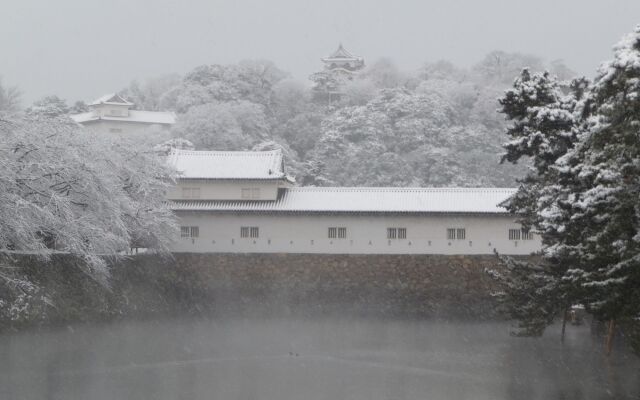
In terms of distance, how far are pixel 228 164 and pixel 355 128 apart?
1715 centimetres

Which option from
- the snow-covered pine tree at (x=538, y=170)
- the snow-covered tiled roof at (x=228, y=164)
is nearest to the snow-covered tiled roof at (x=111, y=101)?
the snow-covered tiled roof at (x=228, y=164)

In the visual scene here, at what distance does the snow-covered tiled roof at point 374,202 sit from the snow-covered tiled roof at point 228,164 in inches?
32.5

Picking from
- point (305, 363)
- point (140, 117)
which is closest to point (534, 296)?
point (305, 363)

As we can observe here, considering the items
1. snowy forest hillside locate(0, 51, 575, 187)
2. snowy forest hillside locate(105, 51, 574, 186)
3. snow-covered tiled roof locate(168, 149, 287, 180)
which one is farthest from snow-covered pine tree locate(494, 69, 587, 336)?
snowy forest hillside locate(105, 51, 574, 186)

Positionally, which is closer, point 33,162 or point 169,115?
point 33,162

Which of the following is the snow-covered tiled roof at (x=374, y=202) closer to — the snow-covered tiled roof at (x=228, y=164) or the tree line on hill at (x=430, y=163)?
the snow-covered tiled roof at (x=228, y=164)

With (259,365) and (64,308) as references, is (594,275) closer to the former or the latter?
(259,365)

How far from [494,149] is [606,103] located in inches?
1353

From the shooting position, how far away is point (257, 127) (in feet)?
155

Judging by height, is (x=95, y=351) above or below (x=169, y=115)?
below

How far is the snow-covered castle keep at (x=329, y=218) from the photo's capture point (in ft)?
87.4

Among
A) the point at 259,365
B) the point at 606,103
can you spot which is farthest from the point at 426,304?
the point at 606,103

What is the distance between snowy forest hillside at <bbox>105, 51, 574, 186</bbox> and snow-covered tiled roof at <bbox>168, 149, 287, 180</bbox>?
1203 cm

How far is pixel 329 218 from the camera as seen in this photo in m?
27.1
